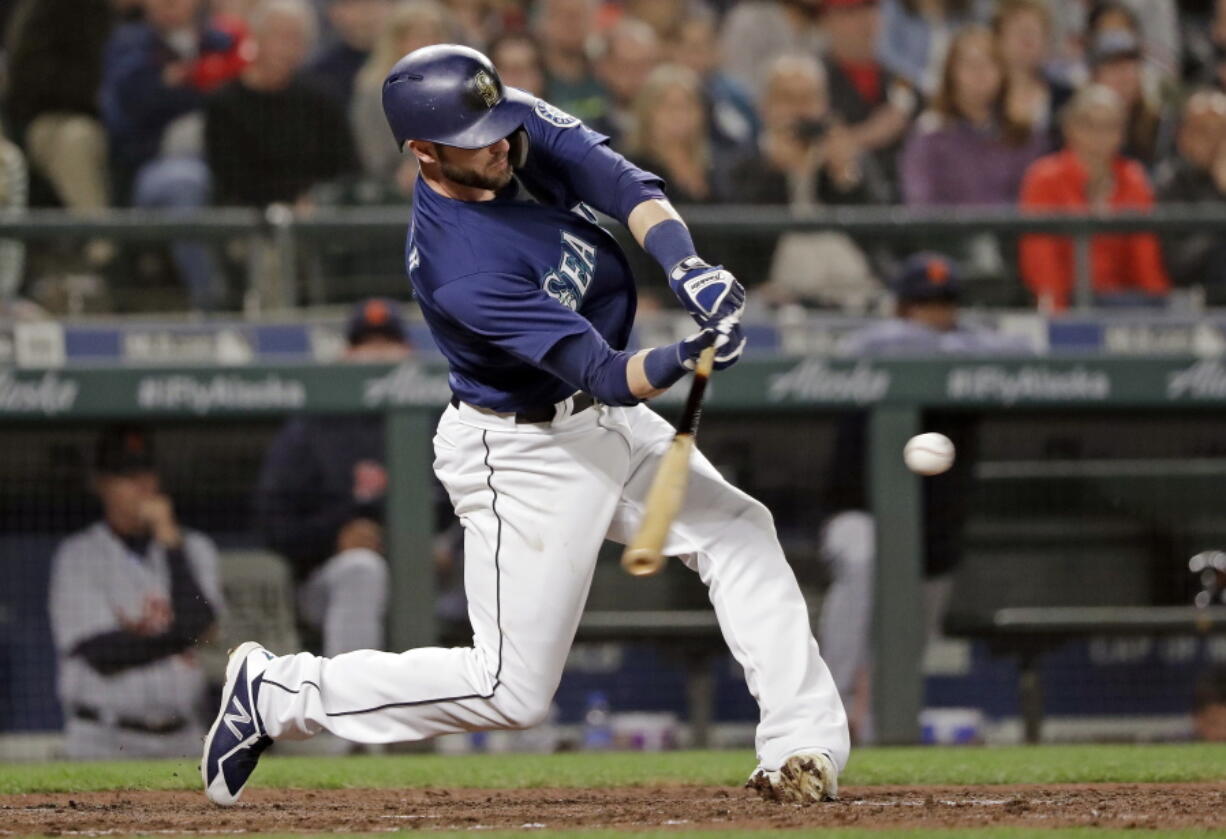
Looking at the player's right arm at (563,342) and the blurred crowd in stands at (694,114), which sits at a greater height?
the blurred crowd in stands at (694,114)

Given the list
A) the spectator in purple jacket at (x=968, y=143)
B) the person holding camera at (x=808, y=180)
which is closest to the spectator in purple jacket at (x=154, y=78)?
the person holding camera at (x=808, y=180)

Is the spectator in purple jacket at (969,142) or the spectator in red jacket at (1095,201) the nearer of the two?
the spectator in red jacket at (1095,201)

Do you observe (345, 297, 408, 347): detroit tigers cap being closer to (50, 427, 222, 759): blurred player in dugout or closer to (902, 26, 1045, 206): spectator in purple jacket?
(50, 427, 222, 759): blurred player in dugout

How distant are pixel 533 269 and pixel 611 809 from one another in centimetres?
121

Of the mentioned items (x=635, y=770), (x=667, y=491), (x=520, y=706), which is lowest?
(x=635, y=770)

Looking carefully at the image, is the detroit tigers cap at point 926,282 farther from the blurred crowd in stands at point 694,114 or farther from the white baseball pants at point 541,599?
the white baseball pants at point 541,599

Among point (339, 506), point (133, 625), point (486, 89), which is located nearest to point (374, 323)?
point (339, 506)

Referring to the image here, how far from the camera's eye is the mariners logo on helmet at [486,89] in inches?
140

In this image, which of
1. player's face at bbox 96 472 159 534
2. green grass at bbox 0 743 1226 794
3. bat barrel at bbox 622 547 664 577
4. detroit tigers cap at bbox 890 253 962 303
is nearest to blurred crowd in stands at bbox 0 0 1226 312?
detroit tigers cap at bbox 890 253 962 303

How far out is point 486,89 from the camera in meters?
3.57

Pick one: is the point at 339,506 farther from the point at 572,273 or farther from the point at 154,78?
the point at 572,273

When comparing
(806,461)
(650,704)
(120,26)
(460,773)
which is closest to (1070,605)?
(806,461)

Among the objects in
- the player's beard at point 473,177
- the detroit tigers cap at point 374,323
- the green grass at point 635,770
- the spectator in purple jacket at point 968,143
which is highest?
the spectator in purple jacket at point 968,143

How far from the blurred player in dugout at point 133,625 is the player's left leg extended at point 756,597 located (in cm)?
264
